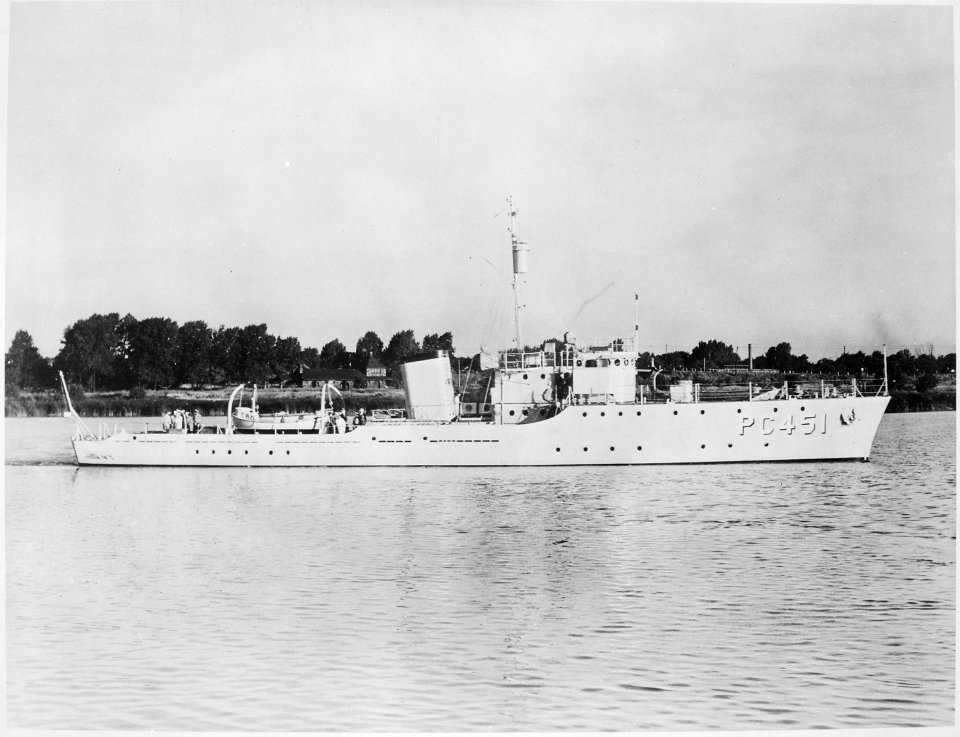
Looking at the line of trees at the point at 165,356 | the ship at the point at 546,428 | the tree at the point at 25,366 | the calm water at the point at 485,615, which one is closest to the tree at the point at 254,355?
the line of trees at the point at 165,356

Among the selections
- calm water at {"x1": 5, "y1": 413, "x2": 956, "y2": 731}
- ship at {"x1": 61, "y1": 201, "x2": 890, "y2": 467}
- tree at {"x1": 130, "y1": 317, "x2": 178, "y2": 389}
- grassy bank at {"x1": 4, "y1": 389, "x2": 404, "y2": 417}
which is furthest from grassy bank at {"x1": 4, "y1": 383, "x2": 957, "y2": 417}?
calm water at {"x1": 5, "y1": 413, "x2": 956, "y2": 731}

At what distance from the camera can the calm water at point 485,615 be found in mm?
7445

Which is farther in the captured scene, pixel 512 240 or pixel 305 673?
pixel 512 240

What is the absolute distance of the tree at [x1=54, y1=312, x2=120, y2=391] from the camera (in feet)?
62.3

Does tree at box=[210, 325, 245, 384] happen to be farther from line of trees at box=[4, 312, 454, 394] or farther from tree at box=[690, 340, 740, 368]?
tree at box=[690, 340, 740, 368]

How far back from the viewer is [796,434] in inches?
811

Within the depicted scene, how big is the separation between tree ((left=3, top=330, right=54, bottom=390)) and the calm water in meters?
2.50

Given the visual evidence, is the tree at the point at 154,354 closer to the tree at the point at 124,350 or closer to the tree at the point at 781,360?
the tree at the point at 124,350

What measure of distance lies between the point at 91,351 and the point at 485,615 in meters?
20.9

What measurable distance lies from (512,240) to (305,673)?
431 inches

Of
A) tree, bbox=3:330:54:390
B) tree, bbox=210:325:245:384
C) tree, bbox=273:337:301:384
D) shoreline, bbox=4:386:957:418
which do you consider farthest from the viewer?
tree, bbox=273:337:301:384

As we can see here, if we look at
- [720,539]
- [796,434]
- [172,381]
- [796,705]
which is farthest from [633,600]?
[172,381]

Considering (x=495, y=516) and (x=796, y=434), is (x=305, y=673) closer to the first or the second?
(x=495, y=516)

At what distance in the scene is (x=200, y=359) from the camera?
37.8 metres
